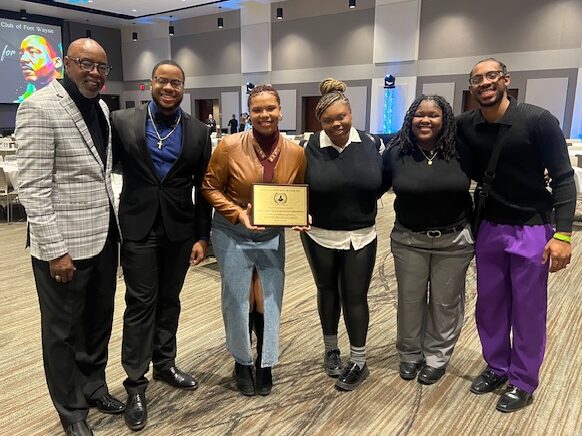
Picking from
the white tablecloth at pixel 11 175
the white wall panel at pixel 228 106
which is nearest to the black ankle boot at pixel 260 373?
the white tablecloth at pixel 11 175

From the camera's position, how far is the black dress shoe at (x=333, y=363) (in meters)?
2.63

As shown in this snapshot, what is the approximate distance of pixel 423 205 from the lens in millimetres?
2316

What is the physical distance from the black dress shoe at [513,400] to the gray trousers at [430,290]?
0.34m

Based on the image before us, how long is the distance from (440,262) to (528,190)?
0.54 metres

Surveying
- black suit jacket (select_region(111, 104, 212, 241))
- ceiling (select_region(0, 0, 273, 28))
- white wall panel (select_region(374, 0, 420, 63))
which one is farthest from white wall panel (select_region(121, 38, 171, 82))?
black suit jacket (select_region(111, 104, 212, 241))

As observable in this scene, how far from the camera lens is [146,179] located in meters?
2.07

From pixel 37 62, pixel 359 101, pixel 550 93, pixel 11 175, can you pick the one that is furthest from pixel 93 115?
pixel 37 62

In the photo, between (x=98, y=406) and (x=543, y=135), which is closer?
(x=543, y=135)

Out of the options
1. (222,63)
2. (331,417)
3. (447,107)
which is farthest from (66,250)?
(222,63)

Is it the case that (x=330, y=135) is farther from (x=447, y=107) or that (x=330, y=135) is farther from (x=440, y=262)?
(x=440, y=262)

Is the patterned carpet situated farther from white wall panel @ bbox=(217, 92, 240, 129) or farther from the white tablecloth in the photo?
white wall panel @ bbox=(217, 92, 240, 129)

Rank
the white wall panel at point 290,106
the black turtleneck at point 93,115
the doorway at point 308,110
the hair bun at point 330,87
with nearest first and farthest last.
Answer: the black turtleneck at point 93,115 → the hair bun at point 330,87 → the doorway at point 308,110 → the white wall panel at point 290,106

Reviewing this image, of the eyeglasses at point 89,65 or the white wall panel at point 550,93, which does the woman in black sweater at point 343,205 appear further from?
the white wall panel at point 550,93

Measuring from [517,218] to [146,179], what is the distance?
5.65 ft
